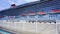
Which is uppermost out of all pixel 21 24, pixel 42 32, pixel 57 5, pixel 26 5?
pixel 26 5

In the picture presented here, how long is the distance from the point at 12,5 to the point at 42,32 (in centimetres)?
2582

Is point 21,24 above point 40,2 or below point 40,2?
below

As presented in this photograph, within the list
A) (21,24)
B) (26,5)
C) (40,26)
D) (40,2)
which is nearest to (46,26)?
(40,26)

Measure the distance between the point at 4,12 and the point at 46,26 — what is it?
2901 centimetres

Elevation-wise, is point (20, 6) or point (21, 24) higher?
point (20, 6)

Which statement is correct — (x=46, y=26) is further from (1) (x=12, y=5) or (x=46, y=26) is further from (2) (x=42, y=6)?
(1) (x=12, y=5)

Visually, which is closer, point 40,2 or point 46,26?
point 46,26

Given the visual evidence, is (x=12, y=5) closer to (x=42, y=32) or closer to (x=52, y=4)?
(x=52, y=4)

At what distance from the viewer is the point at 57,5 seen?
2583 centimetres

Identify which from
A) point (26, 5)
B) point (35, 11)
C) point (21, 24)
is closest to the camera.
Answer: point (21, 24)

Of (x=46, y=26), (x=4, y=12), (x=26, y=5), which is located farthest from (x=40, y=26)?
(x=4, y=12)

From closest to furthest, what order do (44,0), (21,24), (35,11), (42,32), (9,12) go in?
(42,32) → (21,24) → (44,0) → (35,11) → (9,12)

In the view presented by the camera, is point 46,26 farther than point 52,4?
No

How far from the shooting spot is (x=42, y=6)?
28469mm
